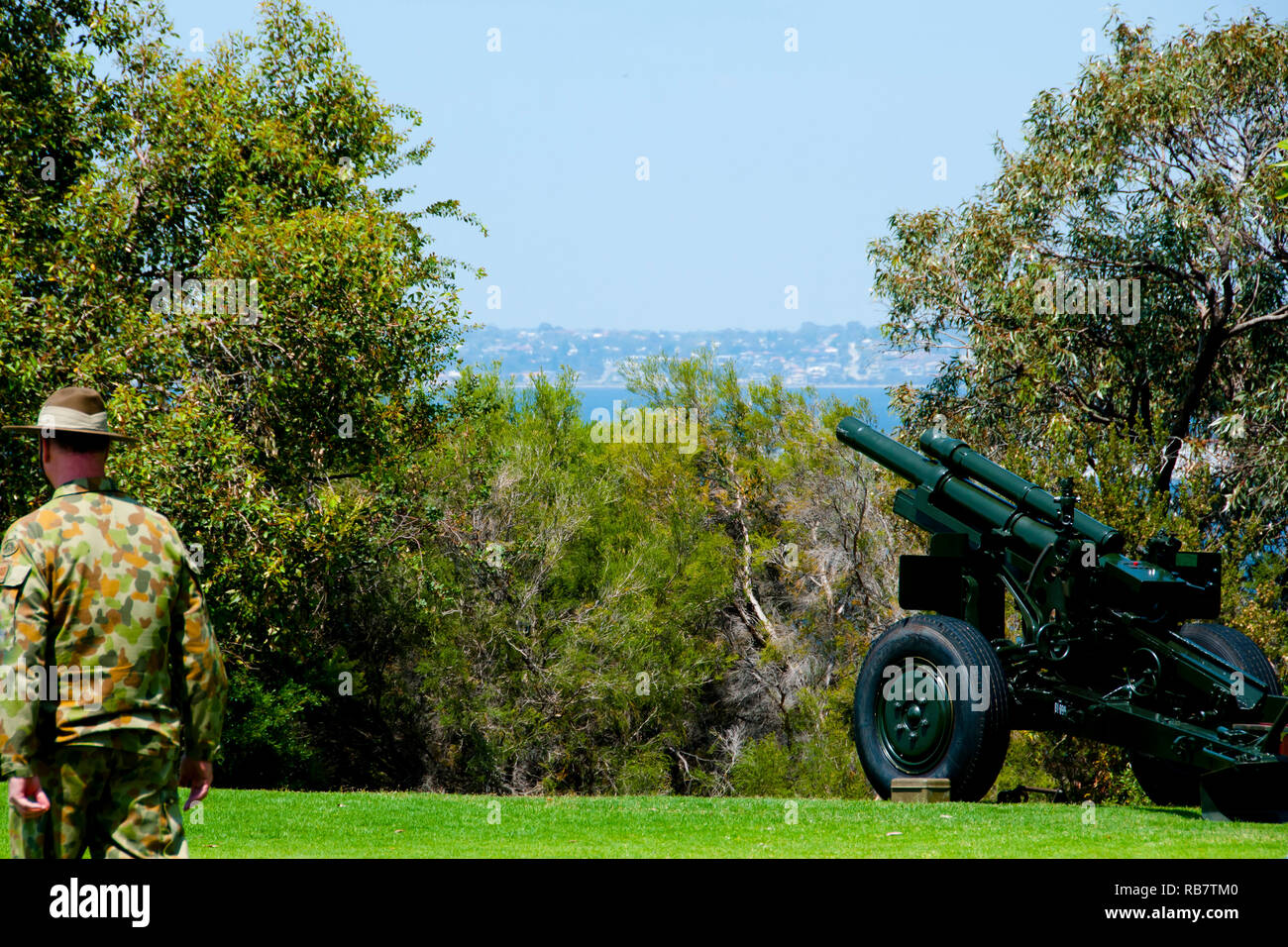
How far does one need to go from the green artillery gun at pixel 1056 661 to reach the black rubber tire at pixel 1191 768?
11 mm

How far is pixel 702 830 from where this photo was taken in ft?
29.3

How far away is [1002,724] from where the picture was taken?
9.37 m

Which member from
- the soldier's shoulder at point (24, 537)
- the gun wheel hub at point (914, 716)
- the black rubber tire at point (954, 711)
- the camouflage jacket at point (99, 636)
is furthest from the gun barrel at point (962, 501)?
the soldier's shoulder at point (24, 537)

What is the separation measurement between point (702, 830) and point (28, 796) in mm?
5455

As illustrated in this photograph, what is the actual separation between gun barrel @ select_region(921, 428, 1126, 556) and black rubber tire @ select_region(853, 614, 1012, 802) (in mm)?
1039

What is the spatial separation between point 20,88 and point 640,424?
951 inches

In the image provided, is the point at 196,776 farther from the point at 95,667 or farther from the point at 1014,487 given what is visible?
the point at 1014,487

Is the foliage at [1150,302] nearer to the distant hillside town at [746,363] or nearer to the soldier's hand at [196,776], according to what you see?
the distant hillside town at [746,363]

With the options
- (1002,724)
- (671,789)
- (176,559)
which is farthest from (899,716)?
(671,789)

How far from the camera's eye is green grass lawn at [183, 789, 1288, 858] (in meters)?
7.59

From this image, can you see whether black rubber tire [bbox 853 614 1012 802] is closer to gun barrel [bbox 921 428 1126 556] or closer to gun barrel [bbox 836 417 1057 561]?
gun barrel [bbox 836 417 1057 561]

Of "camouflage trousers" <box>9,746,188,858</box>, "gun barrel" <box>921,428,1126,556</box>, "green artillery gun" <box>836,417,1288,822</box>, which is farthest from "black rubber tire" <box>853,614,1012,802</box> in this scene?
"camouflage trousers" <box>9,746,188,858</box>

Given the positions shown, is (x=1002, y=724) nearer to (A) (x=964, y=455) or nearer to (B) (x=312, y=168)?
(A) (x=964, y=455)

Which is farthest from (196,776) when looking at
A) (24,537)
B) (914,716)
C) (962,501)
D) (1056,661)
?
(962,501)
